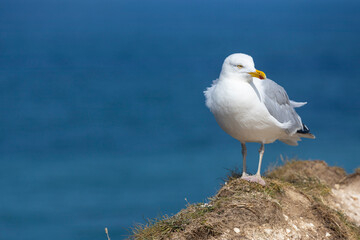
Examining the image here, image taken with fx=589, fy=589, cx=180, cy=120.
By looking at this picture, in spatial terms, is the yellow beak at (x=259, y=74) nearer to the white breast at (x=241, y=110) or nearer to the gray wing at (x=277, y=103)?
the white breast at (x=241, y=110)

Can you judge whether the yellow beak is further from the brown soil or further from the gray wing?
the brown soil

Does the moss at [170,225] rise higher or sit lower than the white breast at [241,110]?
lower

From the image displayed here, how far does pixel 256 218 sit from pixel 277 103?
6.00 ft

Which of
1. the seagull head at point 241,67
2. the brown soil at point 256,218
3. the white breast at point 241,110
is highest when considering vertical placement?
the seagull head at point 241,67

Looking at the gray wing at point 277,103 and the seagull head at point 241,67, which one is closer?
the seagull head at point 241,67

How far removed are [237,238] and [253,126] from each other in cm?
166

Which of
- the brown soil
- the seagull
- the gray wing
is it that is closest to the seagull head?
the seagull

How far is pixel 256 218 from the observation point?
6293mm

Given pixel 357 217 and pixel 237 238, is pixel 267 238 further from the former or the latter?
pixel 357 217

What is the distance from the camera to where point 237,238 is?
5992 mm

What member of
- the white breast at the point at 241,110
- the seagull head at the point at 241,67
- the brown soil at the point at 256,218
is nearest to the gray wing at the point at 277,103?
the white breast at the point at 241,110

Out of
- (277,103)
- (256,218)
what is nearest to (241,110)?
(277,103)

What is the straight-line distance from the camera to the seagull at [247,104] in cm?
694

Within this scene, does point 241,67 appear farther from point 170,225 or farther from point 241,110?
point 170,225
